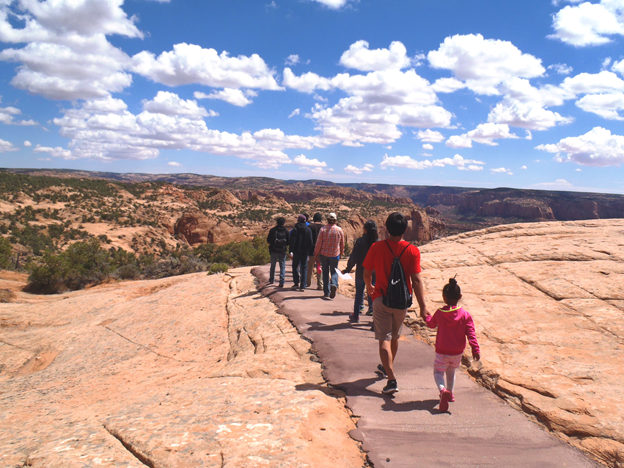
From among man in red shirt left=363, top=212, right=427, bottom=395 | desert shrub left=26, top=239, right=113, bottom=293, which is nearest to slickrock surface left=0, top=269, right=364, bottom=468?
man in red shirt left=363, top=212, right=427, bottom=395

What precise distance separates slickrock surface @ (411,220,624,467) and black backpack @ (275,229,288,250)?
3659 millimetres

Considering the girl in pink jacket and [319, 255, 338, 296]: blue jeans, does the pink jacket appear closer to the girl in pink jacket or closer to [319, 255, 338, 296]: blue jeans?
the girl in pink jacket

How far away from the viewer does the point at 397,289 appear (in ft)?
12.9

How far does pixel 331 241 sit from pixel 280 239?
1.93 metres

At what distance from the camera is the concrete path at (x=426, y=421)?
10.0 ft

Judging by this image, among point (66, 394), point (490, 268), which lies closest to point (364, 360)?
point (66, 394)

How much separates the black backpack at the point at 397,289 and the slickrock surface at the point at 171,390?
4.12ft

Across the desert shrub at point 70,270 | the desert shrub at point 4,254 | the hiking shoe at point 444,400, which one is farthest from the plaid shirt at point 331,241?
the desert shrub at point 4,254

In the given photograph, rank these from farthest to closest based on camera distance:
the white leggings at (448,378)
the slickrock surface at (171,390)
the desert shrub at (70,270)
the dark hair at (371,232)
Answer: the desert shrub at (70,270)
the dark hair at (371,232)
the white leggings at (448,378)
the slickrock surface at (171,390)

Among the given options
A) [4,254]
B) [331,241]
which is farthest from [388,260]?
[4,254]

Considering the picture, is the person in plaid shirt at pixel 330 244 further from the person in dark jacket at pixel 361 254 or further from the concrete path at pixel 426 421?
the concrete path at pixel 426 421

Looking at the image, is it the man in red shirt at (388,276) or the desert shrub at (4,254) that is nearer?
the man in red shirt at (388,276)

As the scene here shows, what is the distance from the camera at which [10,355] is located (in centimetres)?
802

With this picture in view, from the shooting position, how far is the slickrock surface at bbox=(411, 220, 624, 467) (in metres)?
3.66
